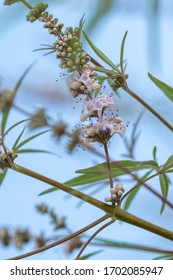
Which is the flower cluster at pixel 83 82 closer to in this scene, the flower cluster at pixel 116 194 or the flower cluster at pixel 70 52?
the flower cluster at pixel 70 52

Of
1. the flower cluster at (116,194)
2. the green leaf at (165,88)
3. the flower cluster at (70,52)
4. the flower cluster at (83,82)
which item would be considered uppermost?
the green leaf at (165,88)

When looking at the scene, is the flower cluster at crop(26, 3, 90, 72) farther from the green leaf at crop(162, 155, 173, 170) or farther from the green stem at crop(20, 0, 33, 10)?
the green leaf at crop(162, 155, 173, 170)

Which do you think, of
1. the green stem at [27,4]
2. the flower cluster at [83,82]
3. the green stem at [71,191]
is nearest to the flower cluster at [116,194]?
the green stem at [71,191]

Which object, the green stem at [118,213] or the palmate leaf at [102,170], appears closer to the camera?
the green stem at [118,213]

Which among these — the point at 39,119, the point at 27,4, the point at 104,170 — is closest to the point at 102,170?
the point at 104,170

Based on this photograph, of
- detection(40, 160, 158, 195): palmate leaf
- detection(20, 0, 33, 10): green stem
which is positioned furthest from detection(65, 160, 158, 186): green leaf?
detection(20, 0, 33, 10): green stem

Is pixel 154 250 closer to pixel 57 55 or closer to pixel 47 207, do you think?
pixel 47 207
